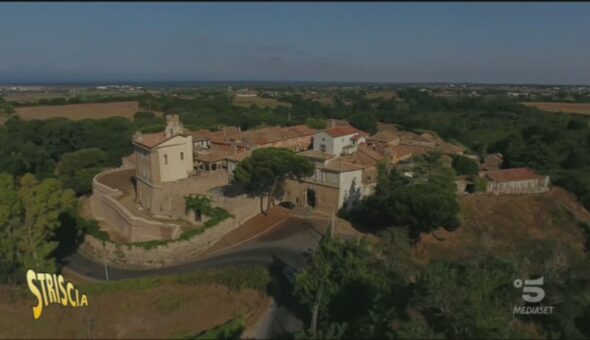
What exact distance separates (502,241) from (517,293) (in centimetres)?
1433

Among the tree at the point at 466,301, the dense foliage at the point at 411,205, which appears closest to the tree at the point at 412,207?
the dense foliage at the point at 411,205

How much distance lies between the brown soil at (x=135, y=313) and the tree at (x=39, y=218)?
2.05m

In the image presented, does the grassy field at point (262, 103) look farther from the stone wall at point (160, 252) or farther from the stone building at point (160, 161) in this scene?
the stone wall at point (160, 252)

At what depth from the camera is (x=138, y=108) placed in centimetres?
11338

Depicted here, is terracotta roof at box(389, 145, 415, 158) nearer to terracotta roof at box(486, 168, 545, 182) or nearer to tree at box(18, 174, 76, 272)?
terracotta roof at box(486, 168, 545, 182)

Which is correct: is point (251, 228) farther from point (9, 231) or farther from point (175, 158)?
point (9, 231)

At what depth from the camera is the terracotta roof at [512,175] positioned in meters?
41.1

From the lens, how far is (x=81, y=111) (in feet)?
345

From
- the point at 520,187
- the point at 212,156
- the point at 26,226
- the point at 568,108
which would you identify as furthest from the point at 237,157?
the point at 568,108

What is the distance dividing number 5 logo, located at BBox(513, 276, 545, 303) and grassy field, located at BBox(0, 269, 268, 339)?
12.3m

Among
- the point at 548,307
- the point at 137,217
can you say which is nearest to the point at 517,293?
the point at 548,307

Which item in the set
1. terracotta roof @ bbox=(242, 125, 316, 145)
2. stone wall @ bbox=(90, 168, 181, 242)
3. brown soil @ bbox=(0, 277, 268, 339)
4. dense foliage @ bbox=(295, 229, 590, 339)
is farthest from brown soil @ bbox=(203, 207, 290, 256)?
terracotta roof @ bbox=(242, 125, 316, 145)

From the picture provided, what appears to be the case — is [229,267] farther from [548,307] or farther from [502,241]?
[502,241]

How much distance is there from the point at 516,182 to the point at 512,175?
3.26 ft
